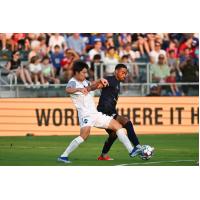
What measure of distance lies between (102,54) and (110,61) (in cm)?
35

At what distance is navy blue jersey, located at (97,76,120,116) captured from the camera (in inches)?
583

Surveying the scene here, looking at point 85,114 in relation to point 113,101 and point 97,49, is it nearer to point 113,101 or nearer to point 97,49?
point 113,101

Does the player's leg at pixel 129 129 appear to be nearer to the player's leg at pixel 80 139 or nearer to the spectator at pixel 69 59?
the player's leg at pixel 80 139

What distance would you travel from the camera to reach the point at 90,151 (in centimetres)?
1747

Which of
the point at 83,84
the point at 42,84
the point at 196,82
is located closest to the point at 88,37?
the point at 42,84

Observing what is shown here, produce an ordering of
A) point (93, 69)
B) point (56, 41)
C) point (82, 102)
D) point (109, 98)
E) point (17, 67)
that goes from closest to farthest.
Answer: point (82, 102)
point (109, 98)
point (17, 67)
point (93, 69)
point (56, 41)

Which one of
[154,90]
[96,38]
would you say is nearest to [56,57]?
[96,38]

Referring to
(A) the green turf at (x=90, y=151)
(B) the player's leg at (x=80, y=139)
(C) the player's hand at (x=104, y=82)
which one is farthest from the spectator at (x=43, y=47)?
(C) the player's hand at (x=104, y=82)

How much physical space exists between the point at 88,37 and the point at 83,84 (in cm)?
996

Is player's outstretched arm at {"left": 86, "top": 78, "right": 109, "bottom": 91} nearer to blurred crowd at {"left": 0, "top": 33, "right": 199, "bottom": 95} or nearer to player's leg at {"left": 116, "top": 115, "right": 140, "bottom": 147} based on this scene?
player's leg at {"left": 116, "top": 115, "right": 140, "bottom": 147}

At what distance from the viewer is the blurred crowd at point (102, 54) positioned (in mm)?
23734

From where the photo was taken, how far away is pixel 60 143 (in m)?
20.1

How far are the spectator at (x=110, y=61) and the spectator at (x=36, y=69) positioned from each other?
2.03 metres

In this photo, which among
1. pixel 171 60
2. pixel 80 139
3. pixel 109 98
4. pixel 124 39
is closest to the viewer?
pixel 80 139
